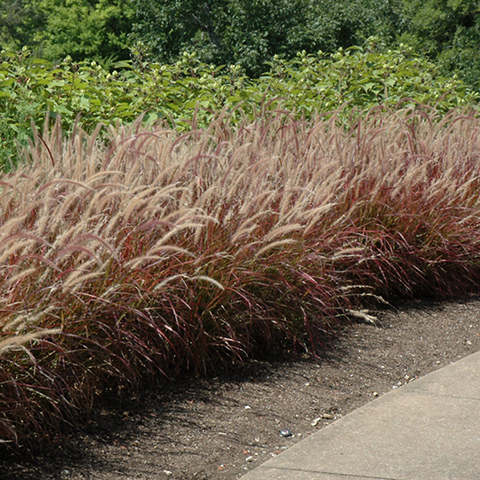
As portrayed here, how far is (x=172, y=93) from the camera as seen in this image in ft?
25.3

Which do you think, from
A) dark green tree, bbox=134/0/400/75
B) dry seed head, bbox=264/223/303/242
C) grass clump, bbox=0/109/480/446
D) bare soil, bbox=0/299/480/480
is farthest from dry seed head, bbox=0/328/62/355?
dark green tree, bbox=134/0/400/75

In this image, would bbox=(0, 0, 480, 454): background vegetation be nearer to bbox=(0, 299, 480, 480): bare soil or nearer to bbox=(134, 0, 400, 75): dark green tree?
bbox=(0, 299, 480, 480): bare soil

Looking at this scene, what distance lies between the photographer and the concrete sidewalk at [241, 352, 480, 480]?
118 inches

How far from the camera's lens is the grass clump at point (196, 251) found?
10.5 ft

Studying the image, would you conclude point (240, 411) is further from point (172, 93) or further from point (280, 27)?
point (280, 27)

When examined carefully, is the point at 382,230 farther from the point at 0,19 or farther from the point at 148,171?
the point at 0,19

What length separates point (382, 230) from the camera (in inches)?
208

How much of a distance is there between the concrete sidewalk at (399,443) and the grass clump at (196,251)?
2.38ft

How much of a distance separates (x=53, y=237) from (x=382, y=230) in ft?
8.28

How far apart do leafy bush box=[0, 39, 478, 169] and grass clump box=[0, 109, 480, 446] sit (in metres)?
0.76

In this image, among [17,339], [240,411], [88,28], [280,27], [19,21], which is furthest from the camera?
[19,21]

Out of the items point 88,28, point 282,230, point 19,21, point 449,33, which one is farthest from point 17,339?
point 19,21

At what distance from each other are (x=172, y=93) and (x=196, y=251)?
13.4ft

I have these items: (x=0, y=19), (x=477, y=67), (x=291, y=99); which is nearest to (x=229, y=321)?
(x=291, y=99)
